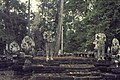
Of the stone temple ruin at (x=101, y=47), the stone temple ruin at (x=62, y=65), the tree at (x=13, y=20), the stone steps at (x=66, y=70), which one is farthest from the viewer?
the tree at (x=13, y=20)

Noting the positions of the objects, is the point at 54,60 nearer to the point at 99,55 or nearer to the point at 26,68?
the point at 26,68

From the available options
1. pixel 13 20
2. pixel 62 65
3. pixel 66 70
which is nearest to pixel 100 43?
pixel 62 65

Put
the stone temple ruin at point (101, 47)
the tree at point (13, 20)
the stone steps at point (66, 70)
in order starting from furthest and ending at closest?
the tree at point (13, 20) < the stone temple ruin at point (101, 47) < the stone steps at point (66, 70)

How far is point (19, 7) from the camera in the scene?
41281 millimetres

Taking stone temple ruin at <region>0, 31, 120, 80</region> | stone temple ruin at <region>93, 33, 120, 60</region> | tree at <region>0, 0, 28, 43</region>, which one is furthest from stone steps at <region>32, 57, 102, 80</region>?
tree at <region>0, 0, 28, 43</region>

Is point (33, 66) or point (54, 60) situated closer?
point (33, 66)

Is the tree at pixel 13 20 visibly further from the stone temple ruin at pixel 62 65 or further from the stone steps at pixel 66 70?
the stone steps at pixel 66 70

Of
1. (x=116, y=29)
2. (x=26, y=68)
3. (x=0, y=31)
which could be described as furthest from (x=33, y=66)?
(x=0, y=31)

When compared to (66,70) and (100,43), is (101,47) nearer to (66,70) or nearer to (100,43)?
(100,43)

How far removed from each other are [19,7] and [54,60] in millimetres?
24095

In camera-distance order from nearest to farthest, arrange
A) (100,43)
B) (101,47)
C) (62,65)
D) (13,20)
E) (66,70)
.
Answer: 1. (66,70)
2. (62,65)
3. (100,43)
4. (101,47)
5. (13,20)

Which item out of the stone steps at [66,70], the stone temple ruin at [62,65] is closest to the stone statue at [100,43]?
the stone temple ruin at [62,65]

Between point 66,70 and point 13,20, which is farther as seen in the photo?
point 13,20

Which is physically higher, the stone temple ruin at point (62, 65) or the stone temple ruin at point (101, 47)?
the stone temple ruin at point (101, 47)
